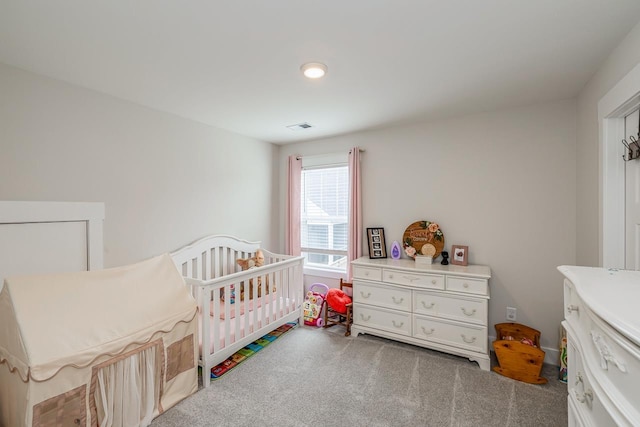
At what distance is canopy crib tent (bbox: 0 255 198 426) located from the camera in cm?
133

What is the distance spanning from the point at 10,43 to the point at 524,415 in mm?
3782

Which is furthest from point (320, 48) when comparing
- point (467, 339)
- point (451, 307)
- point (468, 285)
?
point (467, 339)

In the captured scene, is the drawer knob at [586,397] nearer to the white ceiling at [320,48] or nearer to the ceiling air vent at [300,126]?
the white ceiling at [320,48]

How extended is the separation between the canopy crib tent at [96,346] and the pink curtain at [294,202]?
6.48ft

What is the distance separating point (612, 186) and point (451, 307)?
142 centimetres

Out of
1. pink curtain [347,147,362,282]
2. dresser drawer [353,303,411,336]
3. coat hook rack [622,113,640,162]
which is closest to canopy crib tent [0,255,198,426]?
dresser drawer [353,303,411,336]

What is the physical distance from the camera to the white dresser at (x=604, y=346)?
2.25 feet

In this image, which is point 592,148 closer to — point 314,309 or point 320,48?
point 320,48

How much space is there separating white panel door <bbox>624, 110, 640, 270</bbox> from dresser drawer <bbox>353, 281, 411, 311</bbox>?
1.52m

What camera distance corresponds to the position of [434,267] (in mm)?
2758

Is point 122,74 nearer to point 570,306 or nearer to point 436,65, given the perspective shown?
point 436,65

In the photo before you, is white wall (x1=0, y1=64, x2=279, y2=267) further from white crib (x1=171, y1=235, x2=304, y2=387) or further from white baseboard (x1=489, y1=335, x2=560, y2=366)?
white baseboard (x1=489, y1=335, x2=560, y2=366)

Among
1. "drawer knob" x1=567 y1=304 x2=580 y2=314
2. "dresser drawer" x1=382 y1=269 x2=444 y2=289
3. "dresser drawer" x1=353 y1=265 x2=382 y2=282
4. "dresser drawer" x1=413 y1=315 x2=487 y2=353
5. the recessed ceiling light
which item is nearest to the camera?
"drawer knob" x1=567 y1=304 x2=580 y2=314

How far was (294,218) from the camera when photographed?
393 centimetres
